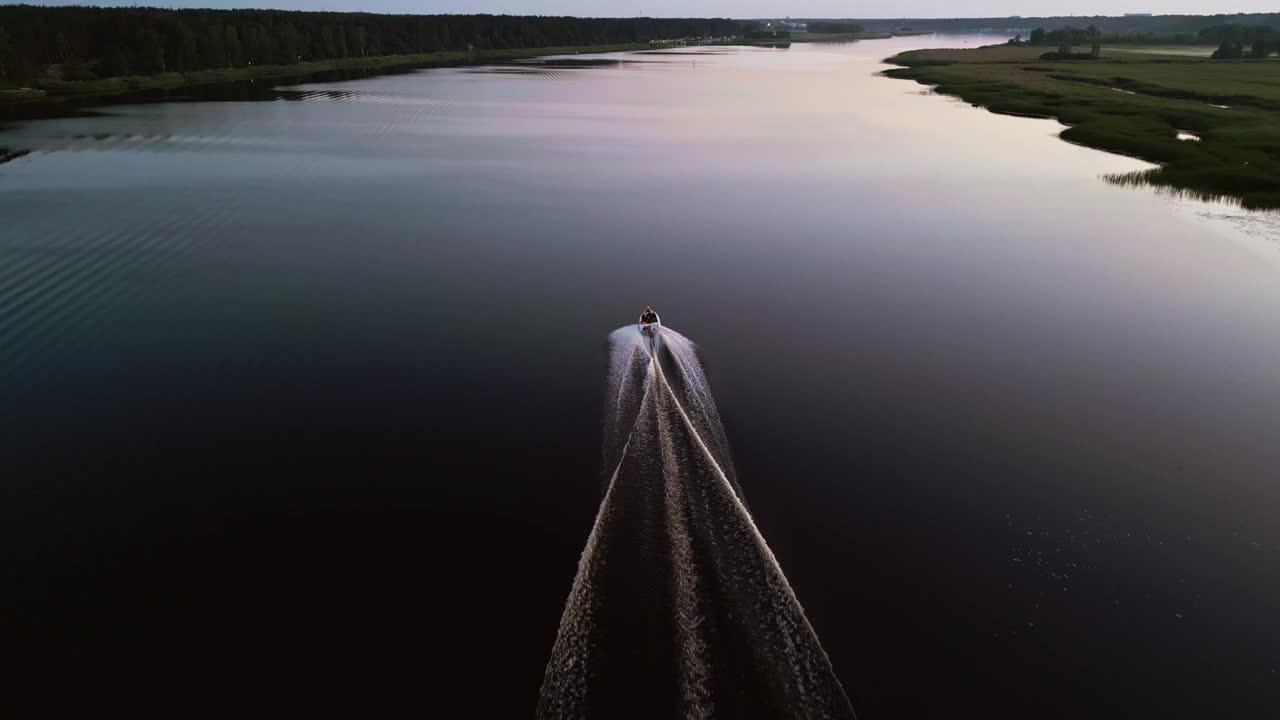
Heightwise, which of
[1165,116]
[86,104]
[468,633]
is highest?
[86,104]

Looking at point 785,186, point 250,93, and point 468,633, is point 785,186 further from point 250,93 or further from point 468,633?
point 250,93

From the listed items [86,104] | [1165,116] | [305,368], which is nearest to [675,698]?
[305,368]

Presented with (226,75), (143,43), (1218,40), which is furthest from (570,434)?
(1218,40)

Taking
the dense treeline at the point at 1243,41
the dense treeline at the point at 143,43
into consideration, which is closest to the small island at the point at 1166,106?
the dense treeline at the point at 1243,41

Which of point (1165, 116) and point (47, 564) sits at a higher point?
point (1165, 116)

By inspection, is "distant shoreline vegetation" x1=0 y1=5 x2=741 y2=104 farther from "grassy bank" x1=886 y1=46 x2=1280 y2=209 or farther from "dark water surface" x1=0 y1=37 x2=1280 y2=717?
"grassy bank" x1=886 y1=46 x2=1280 y2=209

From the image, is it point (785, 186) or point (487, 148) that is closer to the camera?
point (785, 186)

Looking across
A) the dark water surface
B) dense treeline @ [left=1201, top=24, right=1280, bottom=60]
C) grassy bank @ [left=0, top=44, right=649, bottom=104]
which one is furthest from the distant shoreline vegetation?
dense treeline @ [left=1201, top=24, right=1280, bottom=60]

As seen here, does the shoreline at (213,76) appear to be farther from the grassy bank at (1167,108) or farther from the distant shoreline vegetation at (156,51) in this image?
the grassy bank at (1167,108)

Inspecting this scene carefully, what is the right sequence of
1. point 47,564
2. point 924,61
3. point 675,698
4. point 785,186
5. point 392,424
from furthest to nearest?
point 924,61 < point 785,186 < point 392,424 < point 47,564 < point 675,698
